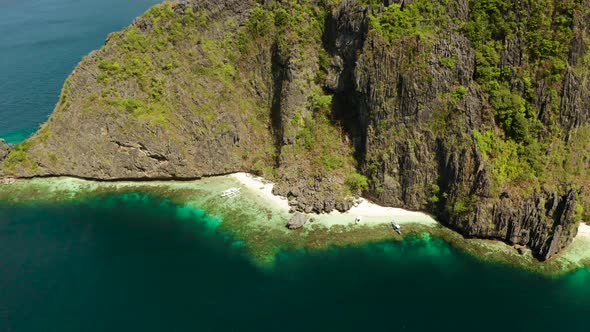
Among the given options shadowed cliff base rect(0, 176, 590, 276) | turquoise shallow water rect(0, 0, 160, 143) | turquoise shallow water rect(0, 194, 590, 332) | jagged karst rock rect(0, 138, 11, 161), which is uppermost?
turquoise shallow water rect(0, 0, 160, 143)

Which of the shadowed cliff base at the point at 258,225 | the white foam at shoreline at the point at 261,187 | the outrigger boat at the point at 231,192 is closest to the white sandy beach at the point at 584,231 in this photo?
the shadowed cliff base at the point at 258,225

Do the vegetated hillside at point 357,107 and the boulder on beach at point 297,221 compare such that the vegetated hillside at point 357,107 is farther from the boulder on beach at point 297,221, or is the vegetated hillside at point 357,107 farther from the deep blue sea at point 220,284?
the deep blue sea at point 220,284

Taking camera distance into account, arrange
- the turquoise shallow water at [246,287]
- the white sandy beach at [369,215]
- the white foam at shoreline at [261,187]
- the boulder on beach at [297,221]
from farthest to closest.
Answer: the white foam at shoreline at [261,187]
the white sandy beach at [369,215]
the boulder on beach at [297,221]
the turquoise shallow water at [246,287]

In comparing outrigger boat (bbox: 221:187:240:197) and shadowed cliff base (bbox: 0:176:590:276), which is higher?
outrigger boat (bbox: 221:187:240:197)

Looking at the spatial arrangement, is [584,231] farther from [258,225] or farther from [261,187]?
[261,187]

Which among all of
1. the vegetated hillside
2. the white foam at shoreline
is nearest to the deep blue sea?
the vegetated hillside

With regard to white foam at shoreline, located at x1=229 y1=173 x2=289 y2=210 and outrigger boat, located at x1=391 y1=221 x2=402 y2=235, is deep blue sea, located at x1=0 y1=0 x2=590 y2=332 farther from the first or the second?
white foam at shoreline, located at x1=229 y1=173 x2=289 y2=210
